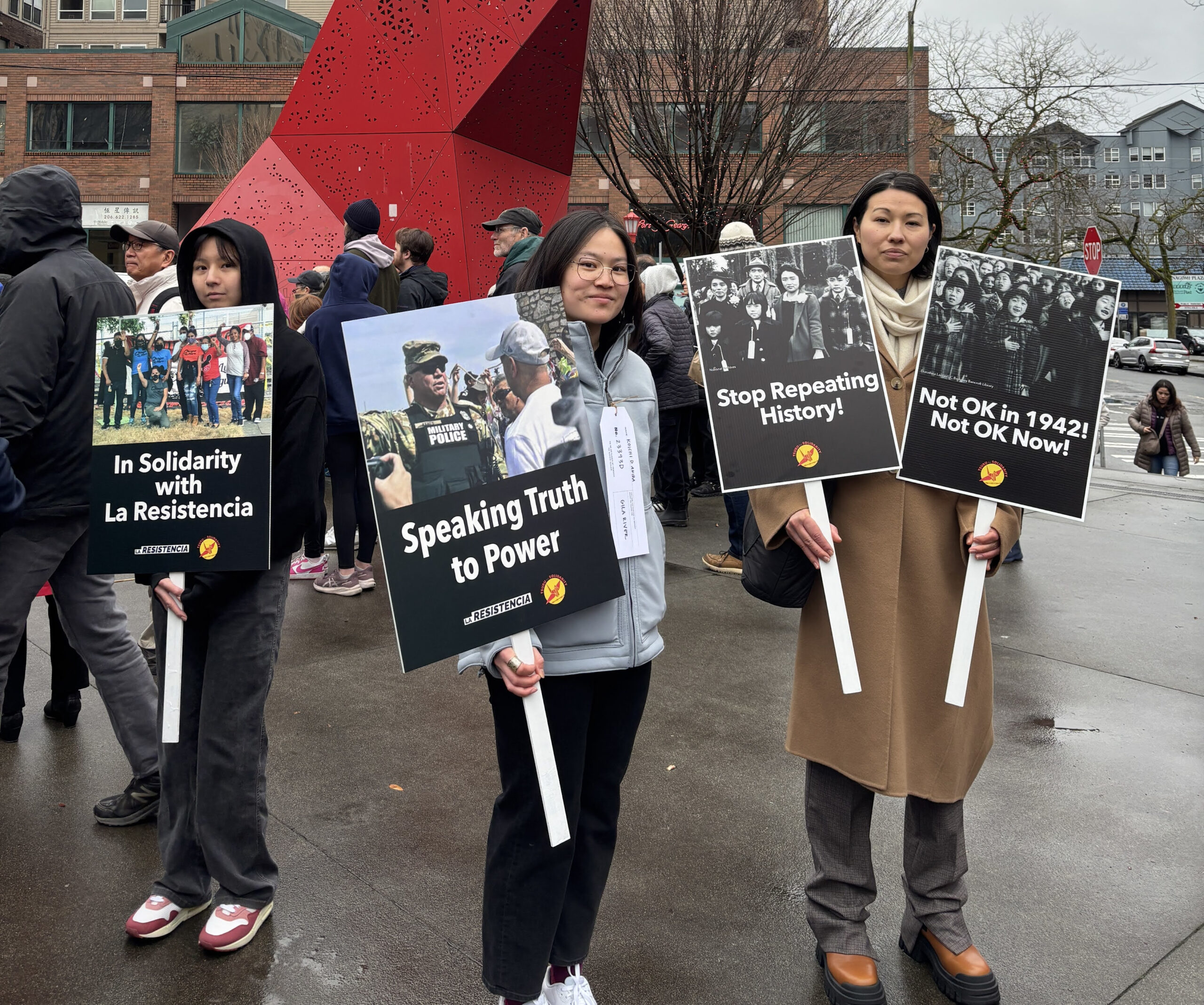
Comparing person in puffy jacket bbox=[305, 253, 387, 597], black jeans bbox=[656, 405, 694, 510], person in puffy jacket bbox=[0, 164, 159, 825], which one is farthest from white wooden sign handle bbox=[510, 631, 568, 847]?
black jeans bbox=[656, 405, 694, 510]

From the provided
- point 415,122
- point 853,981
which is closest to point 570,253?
point 853,981

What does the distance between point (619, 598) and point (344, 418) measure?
4.21 metres

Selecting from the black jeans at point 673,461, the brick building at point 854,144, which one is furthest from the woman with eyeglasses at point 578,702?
the brick building at point 854,144

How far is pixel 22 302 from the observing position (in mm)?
3092

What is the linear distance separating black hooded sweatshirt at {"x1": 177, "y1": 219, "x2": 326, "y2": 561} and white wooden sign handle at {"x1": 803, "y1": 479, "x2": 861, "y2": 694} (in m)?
1.34

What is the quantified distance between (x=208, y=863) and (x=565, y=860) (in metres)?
1.16

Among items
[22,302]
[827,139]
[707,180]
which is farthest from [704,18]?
[22,302]

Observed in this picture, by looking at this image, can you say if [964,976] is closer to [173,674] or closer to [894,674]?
[894,674]

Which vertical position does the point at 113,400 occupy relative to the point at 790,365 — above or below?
below

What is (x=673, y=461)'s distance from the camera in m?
8.26

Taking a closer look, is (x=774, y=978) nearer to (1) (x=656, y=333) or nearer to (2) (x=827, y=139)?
(1) (x=656, y=333)

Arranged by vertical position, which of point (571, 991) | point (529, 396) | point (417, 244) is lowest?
point (571, 991)

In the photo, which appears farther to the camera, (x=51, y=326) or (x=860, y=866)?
(x=51, y=326)

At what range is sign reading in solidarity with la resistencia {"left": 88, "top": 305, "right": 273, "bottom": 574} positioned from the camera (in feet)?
8.91
